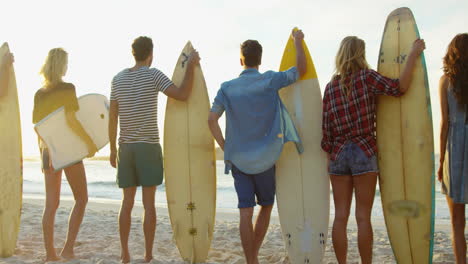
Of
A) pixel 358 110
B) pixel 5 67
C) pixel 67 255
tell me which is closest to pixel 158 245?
pixel 67 255

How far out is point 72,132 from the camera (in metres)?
3.62

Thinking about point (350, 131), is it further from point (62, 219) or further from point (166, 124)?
point (62, 219)

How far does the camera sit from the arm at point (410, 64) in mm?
2977

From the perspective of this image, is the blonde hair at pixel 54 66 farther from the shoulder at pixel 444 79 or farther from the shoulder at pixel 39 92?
the shoulder at pixel 444 79

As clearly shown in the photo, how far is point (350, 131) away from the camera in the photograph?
2.80m

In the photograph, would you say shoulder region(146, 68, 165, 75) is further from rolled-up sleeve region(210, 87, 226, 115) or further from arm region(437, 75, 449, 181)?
arm region(437, 75, 449, 181)

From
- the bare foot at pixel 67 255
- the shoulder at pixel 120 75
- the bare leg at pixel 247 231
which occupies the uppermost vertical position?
the shoulder at pixel 120 75

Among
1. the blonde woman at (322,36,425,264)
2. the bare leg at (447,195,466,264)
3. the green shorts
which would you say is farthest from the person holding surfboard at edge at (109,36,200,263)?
the bare leg at (447,195,466,264)

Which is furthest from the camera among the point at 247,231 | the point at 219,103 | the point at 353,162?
the point at 219,103

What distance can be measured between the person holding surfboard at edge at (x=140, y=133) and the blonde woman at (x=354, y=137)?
116cm

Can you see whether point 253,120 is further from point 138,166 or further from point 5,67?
point 5,67

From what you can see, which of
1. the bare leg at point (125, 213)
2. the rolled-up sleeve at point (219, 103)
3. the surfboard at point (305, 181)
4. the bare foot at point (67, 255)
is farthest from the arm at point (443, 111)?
the bare foot at point (67, 255)

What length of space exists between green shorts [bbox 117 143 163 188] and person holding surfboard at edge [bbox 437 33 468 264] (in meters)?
1.82

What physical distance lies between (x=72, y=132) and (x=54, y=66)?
535mm
